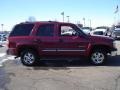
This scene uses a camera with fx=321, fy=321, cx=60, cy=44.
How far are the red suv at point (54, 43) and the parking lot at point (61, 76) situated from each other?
0.49 meters

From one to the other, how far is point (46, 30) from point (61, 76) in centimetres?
332

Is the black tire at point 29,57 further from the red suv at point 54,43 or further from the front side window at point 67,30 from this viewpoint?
the front side window at point 67,30

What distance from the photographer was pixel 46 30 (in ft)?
45.8

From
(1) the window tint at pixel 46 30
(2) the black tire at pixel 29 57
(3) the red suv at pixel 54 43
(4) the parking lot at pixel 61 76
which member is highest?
(1) the window tint at pixel 46 30

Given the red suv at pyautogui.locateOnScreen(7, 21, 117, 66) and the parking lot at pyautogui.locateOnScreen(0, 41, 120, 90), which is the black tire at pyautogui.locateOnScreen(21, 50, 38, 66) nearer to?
the red suv at pyautogui.locateOnScreen(7, 21, 117, 66)

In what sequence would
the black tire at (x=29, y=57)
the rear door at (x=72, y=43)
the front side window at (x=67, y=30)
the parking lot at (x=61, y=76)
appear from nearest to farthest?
the parking lot at (x=61, y=76) < the rear door at (x=72, y=43) < the front side window at (x=67, y=30) < the black tire at (x=29, y=57)

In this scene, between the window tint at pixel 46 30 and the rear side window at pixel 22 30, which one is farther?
the rear side window at pixel 22 30

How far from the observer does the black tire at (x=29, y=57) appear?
1407 centimetres

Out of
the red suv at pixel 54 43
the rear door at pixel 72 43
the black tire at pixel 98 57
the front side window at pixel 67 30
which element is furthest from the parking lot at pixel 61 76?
the front side window at pixel 67 30

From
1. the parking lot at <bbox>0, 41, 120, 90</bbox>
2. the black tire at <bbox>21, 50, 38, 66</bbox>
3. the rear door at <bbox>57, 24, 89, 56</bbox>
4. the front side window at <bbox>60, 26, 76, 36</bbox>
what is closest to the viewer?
the parking lot at <bbox>0, 41, 120, 90</bbox>

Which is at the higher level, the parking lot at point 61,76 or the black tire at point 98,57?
the black tire at point 98,57

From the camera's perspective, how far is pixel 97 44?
45.0ft

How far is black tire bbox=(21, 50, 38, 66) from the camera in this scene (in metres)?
14.1

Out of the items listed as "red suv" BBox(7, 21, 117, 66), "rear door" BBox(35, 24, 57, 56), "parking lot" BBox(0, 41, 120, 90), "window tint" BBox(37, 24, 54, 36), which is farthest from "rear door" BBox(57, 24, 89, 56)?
"parking lot" BBox(0, 41, 120, 90)
